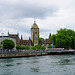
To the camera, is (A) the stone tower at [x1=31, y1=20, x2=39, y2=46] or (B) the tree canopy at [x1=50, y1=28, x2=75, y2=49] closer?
(B) the tree canopy at [x1=50, y1=28, x2=75, y2=49]

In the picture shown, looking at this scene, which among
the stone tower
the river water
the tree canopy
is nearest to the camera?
the river water

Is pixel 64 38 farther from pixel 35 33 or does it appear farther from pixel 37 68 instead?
pixel 37 68

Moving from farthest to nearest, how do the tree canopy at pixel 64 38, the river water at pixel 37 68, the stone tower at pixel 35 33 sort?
the stone tower at pixel 35 33, the tree canopy at pixel 64 38, the river water at pixel 37 68

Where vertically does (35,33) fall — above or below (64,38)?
above

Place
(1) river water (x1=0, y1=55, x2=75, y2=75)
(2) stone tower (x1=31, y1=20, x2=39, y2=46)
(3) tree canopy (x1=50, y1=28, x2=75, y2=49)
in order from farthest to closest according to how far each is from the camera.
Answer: (2) stone tower (x1=31, y1=20, x2=39, y2=46) → (3) tree canopy (x1=50, y1=28, x2=75, y2=49) → (1) river water (x1=0, y1=55, x2=75, y2=75)

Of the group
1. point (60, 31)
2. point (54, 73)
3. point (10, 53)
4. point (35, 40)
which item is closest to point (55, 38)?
point (60, 31)

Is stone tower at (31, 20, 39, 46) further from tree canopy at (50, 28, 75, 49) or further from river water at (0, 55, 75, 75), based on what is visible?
river water at (0, 55, 75, 75)

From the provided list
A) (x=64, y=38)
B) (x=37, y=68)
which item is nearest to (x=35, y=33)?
(x=64, y=38)

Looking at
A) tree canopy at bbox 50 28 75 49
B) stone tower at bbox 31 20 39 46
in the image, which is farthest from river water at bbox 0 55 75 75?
stone tower at bbox 31 20 39 46

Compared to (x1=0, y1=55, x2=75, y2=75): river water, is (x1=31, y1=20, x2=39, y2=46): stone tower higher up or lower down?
higher up

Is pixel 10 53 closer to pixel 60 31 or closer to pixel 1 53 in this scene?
pixel 1 53

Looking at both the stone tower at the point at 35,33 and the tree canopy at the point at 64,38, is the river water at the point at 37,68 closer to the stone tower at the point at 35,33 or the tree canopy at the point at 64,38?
the tree canopy at the point at 64,38

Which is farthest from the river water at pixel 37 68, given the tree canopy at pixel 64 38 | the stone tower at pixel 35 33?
the stone tower at pixel 35 33

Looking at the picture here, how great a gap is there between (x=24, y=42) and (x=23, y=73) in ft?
448
